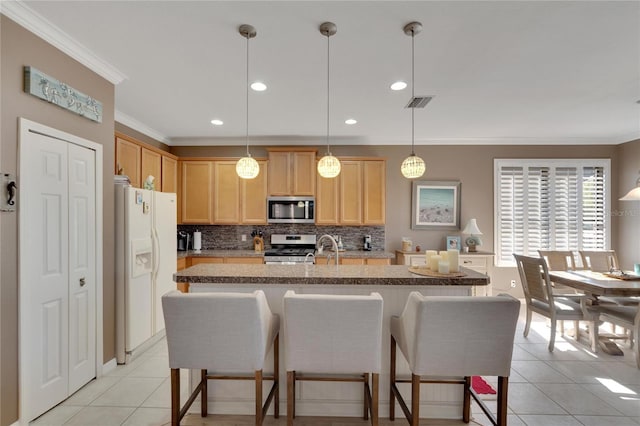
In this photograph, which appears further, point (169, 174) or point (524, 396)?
point (169, 174)

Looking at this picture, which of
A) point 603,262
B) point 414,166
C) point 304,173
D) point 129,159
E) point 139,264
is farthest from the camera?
point 304,173

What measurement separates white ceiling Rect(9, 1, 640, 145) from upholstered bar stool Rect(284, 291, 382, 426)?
173cm

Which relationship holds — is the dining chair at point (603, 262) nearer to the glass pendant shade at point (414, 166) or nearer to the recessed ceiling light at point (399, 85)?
the glass pendant shade at point (414, 166)

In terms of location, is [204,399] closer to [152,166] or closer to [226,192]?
[152,166]

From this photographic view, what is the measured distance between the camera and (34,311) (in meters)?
2.05

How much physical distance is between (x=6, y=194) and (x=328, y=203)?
11.8ft

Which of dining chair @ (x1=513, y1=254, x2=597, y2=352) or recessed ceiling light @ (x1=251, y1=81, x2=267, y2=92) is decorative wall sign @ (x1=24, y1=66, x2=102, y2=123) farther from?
dining chair @ (x1=513, y1=254, x2=597, y2=352)

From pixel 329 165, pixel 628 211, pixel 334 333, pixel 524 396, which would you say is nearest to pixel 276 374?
pixel 334 333

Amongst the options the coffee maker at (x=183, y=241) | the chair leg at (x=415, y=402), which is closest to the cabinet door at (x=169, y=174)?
the coffee maker at (x=183, y=241)

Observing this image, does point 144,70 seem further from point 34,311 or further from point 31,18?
point 34,311

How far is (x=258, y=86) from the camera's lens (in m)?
3.00

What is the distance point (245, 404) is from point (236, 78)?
2.65 m

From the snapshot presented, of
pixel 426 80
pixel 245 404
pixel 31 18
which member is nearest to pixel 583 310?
pixel 426 80

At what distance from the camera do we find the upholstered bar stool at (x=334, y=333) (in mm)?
1642
